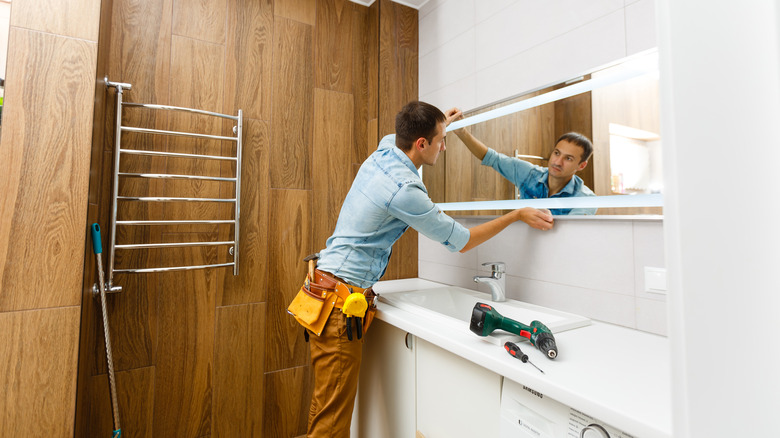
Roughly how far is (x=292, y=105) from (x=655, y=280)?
6.07ft

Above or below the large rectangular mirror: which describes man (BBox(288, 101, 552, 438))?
below

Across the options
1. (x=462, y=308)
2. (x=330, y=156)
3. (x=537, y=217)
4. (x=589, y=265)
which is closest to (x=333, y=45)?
(x=330, y=156)

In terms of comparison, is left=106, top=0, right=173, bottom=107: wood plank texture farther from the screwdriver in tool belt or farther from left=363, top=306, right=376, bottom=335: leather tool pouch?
the screwdriver in tool belt

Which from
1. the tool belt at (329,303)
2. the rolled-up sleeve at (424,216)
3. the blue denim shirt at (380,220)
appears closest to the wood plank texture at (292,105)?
the blue denim shirt at (380,220)

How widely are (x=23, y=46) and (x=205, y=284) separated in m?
1.12

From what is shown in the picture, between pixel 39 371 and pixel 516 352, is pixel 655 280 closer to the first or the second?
pixel 516 352

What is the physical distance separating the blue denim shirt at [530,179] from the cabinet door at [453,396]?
70cm

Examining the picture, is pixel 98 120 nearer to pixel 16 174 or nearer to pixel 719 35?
pixel 16 174

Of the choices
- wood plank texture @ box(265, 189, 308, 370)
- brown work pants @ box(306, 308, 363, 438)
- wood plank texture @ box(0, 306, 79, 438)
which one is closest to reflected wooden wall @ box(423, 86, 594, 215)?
wood plank texture @ box(265, 189, 308, 370)

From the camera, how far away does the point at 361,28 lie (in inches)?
89.3

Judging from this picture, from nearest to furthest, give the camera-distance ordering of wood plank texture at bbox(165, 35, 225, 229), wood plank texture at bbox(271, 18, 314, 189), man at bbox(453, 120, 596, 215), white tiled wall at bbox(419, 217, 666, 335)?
white tiled wall at bbox(419, 217, 666, 335)
man at bbox(453, 120, 596, 215)
wood plank texture at bbox(165, 35, 225, 229)
wood plank texture at bbox(271, 18, 314, 189)

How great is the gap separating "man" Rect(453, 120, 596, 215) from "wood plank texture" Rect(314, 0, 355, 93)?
1.09 meters

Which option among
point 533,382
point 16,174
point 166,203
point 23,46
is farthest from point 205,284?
point 533,382

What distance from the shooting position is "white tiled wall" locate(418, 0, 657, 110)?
4.04 ft
